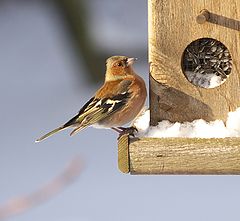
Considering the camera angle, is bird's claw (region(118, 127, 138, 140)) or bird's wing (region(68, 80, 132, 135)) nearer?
bird's claw (region(118, 127, 138, 140))

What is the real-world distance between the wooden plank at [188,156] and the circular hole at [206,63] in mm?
509

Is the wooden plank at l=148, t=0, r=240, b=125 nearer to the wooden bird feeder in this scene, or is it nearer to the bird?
the wooden bird feeder

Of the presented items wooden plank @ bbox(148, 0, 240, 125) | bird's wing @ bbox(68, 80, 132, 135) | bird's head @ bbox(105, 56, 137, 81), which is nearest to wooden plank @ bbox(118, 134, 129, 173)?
wooden plank @ bbox(148, 0, 240, 125)

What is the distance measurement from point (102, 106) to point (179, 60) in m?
0.45

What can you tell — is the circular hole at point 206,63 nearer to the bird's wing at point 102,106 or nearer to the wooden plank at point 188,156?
the bird's wing at point 102,106

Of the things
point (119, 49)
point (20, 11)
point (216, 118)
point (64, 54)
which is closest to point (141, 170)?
point (216, 118)

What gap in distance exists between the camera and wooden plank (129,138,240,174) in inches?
189

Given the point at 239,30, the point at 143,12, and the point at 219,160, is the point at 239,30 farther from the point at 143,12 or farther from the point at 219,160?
the point at 143,12

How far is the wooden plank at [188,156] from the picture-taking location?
15.7 ft

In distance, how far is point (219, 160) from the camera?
479 centimetres

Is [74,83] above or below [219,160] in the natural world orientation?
below

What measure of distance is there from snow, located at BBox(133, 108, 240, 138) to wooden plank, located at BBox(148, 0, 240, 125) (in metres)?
0.04

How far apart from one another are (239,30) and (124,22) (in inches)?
290

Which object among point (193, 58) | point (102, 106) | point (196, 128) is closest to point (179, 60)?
point (193, 58)
